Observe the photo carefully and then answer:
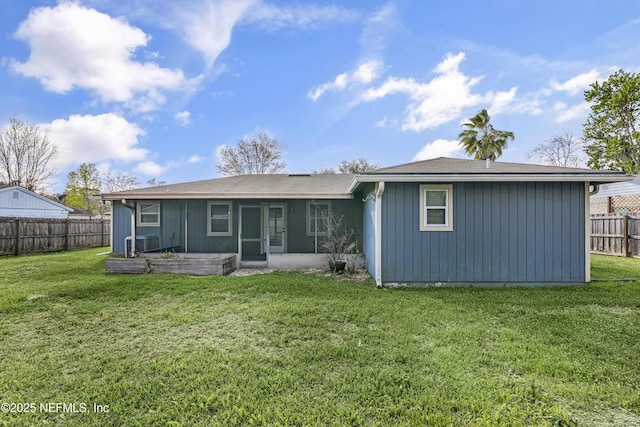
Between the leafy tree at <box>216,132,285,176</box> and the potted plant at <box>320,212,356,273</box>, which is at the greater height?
the leafy tree at <box>216,132,285,176</box>

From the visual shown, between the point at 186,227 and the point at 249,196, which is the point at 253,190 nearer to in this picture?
the point at 249,196

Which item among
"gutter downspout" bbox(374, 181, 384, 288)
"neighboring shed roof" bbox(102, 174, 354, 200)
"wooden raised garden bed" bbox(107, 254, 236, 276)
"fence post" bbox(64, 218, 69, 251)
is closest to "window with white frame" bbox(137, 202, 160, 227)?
"neighboring shed roof" bbox(102, 174, 354, 200)

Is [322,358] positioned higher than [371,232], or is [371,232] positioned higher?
[371,232]

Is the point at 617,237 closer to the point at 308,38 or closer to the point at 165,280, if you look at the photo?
the point at 308,38

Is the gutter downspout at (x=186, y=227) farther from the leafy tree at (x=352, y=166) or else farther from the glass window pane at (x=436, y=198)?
the leafy tree at (x=352, y=166)

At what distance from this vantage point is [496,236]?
677 centimetres

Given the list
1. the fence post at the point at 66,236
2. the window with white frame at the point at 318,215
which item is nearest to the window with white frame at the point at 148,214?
the window with white frame at the point at 318,215

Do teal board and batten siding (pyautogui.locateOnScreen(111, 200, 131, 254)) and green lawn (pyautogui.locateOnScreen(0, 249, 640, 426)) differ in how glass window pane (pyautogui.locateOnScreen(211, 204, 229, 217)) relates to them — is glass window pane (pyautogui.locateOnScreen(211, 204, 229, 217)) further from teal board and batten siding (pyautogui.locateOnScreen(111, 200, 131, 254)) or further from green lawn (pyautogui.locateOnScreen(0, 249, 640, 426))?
green lawn (pyautogui.locateOnScreen(0, 249, 640, 426))

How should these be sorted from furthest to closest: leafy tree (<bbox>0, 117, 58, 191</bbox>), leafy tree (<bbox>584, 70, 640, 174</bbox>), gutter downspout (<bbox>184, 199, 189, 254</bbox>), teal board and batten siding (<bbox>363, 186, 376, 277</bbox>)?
leafy tree (<bbox>0, 117, 58, 191</bbox>)
leafy tree (<bbox>584, 70, 640, 174</bbox>)
gutter downspout (<bbox>184, 199, 189, 254</bbox>)
teal board and batten siding (<bbox>363, 186, 376, 277</bbox>)

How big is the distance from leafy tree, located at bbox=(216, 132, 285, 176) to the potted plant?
1728 centimetres

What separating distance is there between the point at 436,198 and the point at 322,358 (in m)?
4.73

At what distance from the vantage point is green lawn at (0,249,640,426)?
2391 mm

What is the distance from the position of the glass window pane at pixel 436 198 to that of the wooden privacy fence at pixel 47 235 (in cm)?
1550

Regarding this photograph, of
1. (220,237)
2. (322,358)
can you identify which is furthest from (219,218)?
(322,358)
